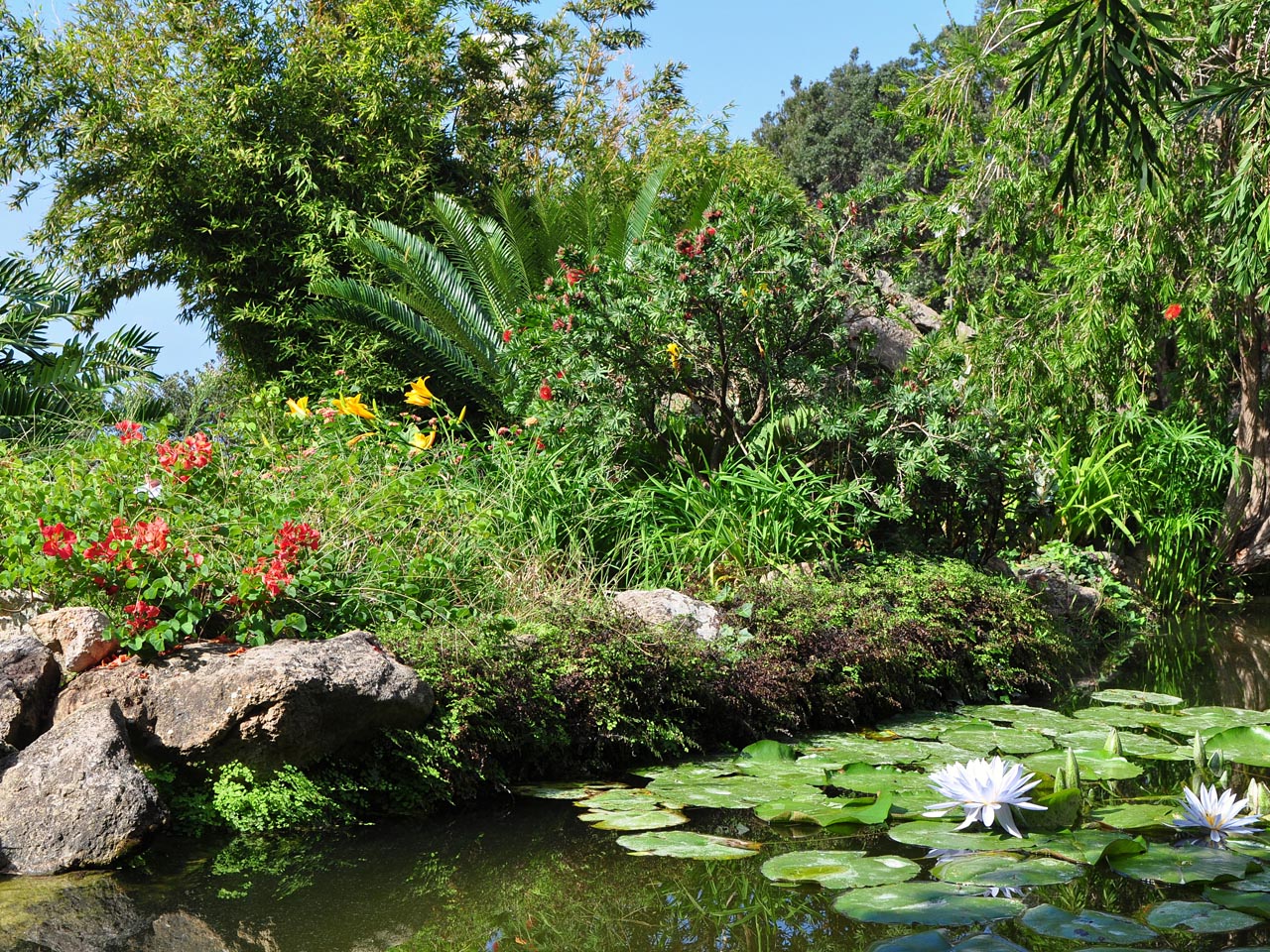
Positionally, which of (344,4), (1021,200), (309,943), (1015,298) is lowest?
(309,943)

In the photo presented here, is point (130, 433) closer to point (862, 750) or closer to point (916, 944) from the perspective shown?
point (862, 750)

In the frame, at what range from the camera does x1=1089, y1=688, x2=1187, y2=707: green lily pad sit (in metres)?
4.72

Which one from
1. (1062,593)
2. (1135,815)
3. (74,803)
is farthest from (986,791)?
(1062,593)

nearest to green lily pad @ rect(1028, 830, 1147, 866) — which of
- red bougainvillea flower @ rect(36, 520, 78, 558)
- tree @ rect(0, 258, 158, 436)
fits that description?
red bougainvillea flower @ rect(36, 520, 78, 558)

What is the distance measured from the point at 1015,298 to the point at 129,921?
7151mm

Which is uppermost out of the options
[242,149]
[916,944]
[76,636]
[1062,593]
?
[242,149]

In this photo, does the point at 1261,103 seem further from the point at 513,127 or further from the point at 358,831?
the point at 513,127

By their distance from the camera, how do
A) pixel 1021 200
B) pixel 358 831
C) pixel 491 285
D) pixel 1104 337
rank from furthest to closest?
pixel 491 285 < pixel 1021 200 < pixel 1104 337 < pixel 358 831

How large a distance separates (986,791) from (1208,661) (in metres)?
3.70

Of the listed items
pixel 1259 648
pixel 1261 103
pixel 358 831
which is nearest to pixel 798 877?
pixel 358 831

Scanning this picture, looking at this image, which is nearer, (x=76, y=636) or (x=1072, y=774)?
(x=1072, y=774)

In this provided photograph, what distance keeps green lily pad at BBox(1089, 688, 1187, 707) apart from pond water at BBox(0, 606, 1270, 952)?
1.40 m

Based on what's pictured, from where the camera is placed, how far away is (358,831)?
130 inches

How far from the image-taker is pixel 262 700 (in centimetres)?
318
